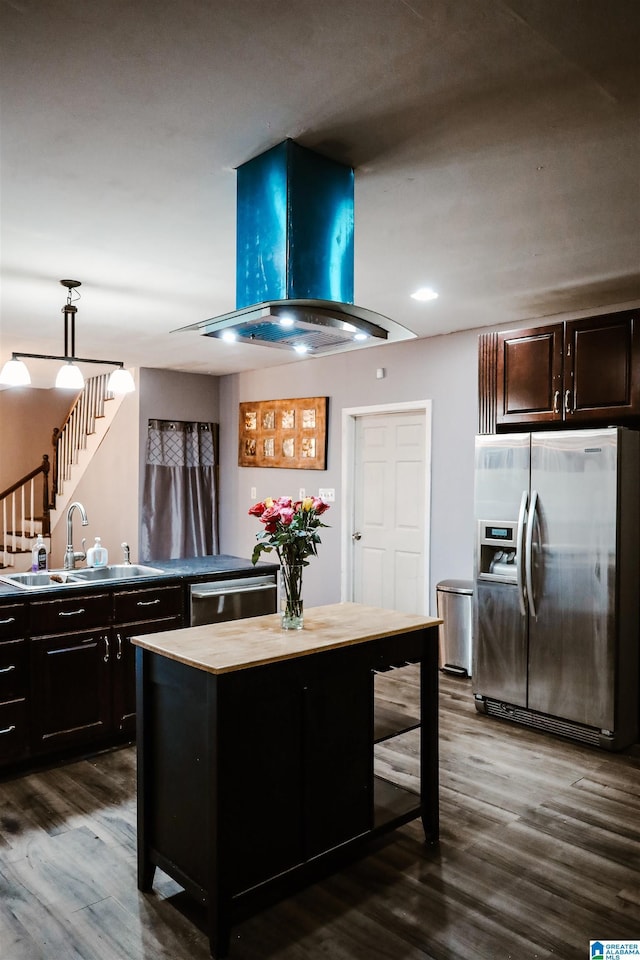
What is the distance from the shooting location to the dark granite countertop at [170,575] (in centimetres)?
340

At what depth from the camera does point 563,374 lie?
408 cm

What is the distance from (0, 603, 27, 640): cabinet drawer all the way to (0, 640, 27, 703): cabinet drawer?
0.04 metres

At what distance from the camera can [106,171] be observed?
259 centimetres

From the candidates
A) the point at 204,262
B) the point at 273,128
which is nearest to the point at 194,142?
the point at 273,128

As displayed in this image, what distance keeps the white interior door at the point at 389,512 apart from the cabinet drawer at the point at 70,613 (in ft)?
9.05

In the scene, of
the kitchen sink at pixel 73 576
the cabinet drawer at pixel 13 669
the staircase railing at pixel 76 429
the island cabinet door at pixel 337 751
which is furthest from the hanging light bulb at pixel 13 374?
the staircase railing at pixel 76 429

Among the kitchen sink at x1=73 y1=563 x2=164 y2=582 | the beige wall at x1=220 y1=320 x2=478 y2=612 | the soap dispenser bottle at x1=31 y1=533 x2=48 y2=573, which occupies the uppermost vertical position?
the beige wall at x1=220 y1=320 x2=478 y2=612

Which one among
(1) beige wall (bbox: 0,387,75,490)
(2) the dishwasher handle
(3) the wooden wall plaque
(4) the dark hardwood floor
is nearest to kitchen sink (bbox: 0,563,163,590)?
(2) the dishwasher handle

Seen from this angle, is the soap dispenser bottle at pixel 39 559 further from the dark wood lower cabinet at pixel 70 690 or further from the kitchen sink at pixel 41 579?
the dark wood lower cabinet at pixel 70 690

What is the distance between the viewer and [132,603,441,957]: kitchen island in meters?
2.09

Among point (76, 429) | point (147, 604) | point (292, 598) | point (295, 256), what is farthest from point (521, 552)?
point (76, 429)

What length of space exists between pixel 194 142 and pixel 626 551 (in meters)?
2.97

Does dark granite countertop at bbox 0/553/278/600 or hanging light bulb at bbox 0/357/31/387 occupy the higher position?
hanging light bulb at bbox 0/357/31/387

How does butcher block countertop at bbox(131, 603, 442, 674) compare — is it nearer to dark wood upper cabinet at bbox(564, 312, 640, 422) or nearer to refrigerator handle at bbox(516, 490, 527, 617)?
refrigerator handle at bbox(516, 490, 527, 617)
